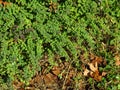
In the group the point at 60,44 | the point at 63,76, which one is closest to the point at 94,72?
the point at 63,76

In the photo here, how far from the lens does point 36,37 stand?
13.2 ft

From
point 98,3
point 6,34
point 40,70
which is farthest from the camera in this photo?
point 98,3

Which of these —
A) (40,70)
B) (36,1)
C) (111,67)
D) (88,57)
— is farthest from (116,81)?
(36,1)

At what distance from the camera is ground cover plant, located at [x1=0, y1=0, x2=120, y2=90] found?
13.0 ft

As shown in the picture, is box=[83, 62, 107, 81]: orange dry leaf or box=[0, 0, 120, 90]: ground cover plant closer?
box=[0, 0, 120, 90]: ground cover plant

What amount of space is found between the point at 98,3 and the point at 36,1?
83 cm

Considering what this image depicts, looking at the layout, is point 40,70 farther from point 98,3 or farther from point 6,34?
point 98,3

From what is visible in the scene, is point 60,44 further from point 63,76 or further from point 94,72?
point 94,72

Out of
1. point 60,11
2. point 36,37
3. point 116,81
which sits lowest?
point 116,81

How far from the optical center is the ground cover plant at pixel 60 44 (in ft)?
13.0

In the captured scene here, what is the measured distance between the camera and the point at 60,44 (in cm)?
407

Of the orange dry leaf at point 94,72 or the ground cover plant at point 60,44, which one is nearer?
the ground cover plant at point 60,44

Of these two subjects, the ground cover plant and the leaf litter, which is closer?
the ground cover plant

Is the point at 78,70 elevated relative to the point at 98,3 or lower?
lower
